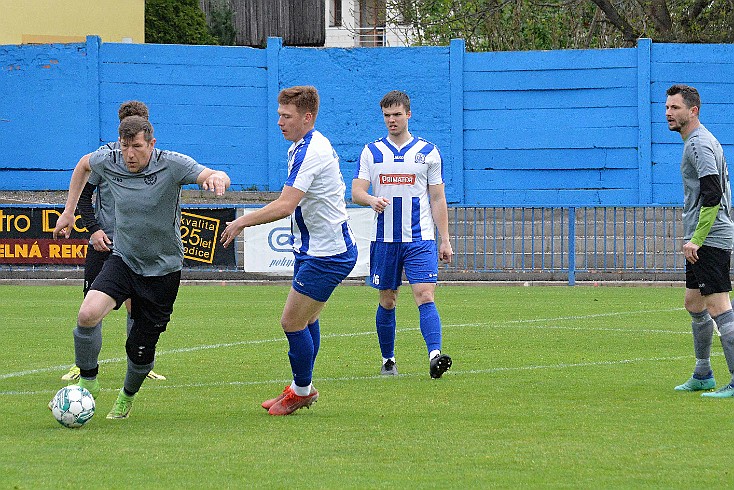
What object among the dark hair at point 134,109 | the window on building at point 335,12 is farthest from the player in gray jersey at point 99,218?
the window on building at point 335,12

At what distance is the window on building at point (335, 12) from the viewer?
4884 cm

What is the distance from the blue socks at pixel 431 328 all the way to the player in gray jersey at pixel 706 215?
6.32ft

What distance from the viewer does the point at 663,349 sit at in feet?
38.8

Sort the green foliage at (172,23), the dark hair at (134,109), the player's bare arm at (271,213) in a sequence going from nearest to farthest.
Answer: the player's bare arm at (271,213), the dark hair at (134,109), the green foliage at (172,23)

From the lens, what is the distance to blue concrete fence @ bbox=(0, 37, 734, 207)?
2219cm

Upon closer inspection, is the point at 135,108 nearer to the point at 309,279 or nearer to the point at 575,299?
the point at 309,279

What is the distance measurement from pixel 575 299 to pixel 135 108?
1013 cm

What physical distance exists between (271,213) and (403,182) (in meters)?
2.62

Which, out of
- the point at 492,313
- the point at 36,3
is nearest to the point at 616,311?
the point at 492,313

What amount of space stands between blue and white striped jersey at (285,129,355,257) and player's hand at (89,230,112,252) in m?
1.64

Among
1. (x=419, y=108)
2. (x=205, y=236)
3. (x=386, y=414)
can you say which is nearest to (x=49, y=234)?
(x=205, y=236)

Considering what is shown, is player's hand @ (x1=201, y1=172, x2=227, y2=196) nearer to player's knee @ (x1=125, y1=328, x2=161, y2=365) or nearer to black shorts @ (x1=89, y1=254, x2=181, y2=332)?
black shorts @ (x1=89, y1=254, x2=181, y2=332)

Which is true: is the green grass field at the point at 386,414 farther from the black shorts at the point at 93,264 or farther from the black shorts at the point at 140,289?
the black shorts at the point at 93,264

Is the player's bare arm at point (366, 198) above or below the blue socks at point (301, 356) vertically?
above
